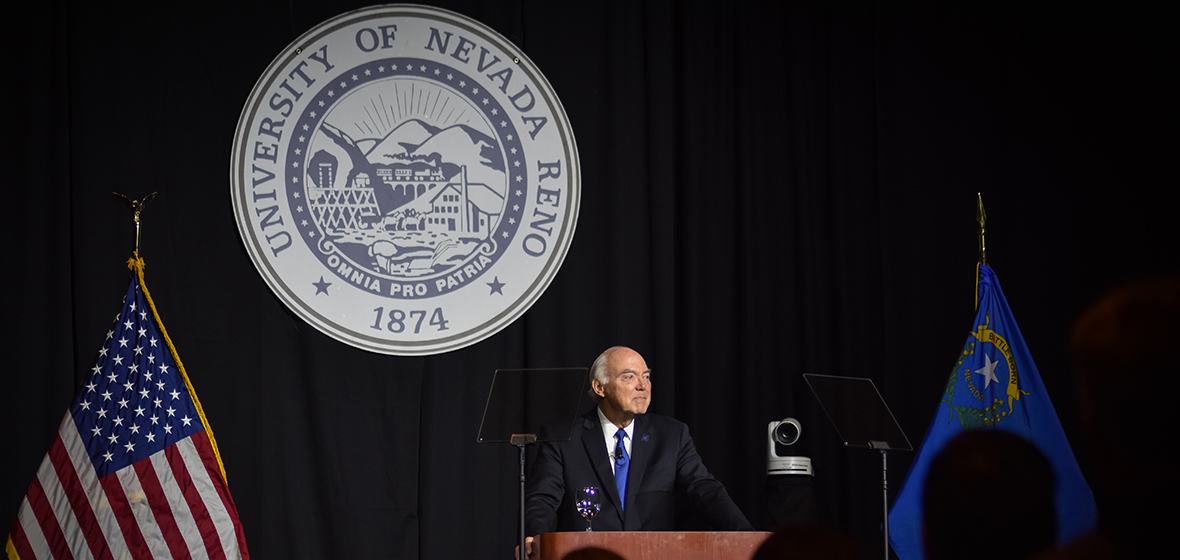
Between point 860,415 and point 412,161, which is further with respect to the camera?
point 412,161

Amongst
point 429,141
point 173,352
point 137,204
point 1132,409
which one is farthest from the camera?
point 429,141

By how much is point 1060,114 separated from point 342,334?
3144 mm

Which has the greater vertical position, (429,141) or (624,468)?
(429,141)

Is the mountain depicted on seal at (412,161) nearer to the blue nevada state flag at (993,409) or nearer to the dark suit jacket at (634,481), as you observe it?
the dark suit jacket at (634,481)

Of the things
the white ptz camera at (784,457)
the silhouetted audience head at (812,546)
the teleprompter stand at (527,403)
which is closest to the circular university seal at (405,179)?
the teleprompter stand at (527,403)

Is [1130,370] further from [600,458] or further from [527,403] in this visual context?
[600,458]

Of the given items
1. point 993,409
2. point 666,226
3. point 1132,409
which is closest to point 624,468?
point 666,226

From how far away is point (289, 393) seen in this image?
4207 millimetres

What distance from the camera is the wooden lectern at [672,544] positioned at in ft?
9.78

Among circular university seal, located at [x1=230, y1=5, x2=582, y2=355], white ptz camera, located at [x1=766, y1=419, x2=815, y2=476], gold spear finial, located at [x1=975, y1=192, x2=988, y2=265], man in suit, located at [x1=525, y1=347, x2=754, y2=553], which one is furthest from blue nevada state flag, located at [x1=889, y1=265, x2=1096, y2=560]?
circular university seal, located at [x1=230, y1=5, x2=582, y2=355]

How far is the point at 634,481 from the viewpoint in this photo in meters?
3.88

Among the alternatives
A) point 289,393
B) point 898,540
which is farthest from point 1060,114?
point 289,393

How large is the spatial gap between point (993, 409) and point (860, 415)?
2.47ft

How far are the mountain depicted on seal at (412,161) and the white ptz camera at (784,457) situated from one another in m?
1.47
